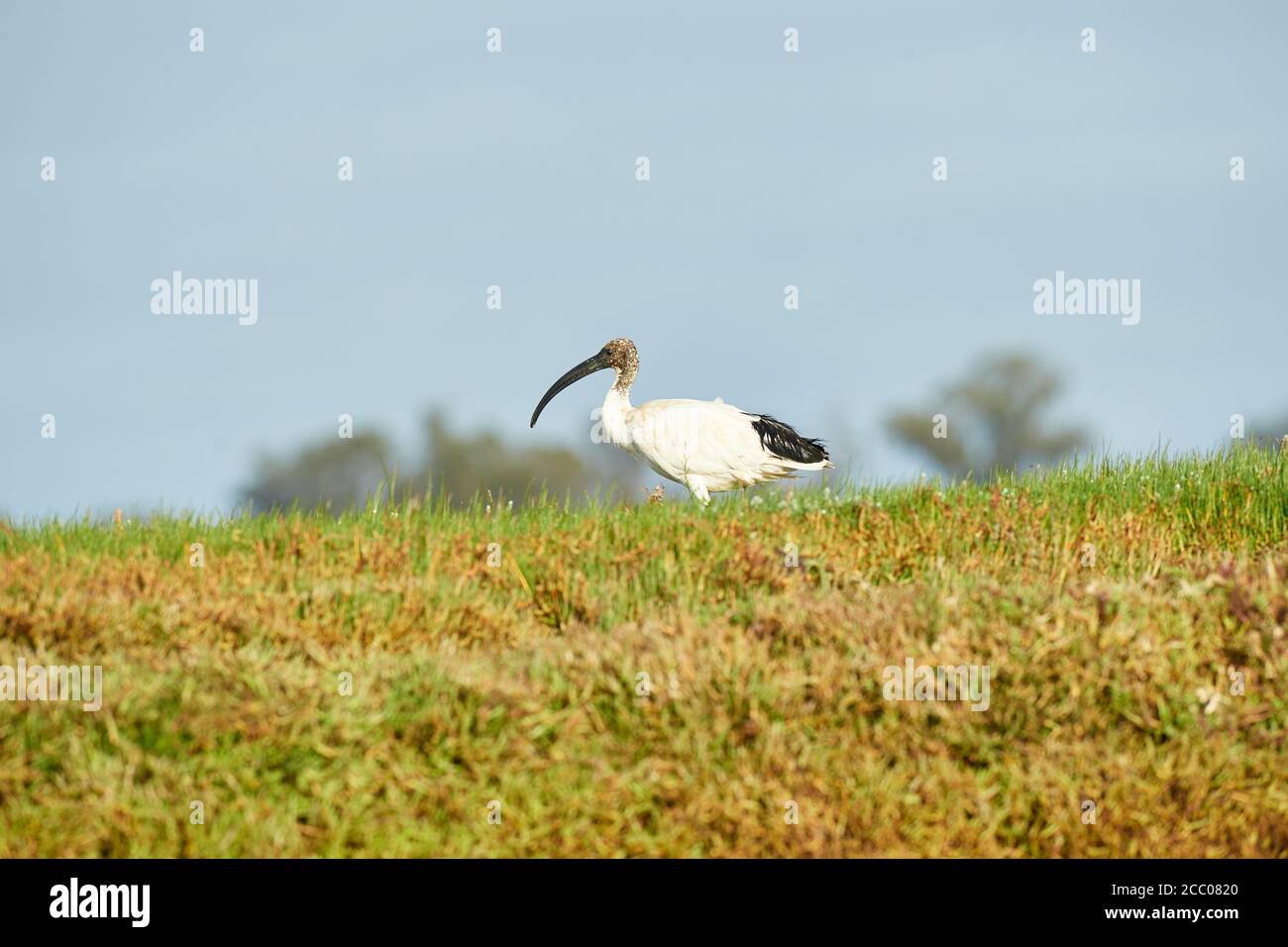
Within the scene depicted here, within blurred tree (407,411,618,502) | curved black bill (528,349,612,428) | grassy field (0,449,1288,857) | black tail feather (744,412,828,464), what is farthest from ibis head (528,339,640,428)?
blurred tree (407,411,618,502)

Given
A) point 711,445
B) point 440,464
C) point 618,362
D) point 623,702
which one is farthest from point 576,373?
point 440,464

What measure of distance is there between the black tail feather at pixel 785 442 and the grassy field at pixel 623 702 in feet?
15.8

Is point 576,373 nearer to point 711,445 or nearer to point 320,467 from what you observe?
point 711,445

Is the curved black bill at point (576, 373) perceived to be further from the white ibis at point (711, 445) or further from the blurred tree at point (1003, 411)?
the blurred tree at point (1003, 411)

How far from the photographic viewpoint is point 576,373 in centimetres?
1691

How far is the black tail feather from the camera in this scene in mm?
14758

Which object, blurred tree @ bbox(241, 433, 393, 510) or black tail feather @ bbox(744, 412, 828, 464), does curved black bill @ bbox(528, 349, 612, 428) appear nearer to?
black tail feather @ bbox(744, 412, 828, 464)

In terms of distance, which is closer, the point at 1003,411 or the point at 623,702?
the point at 623,702

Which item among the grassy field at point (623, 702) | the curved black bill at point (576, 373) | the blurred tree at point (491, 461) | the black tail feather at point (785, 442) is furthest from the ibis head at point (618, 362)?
the blurred tree at point (491, 461)

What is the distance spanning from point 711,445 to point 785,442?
3.16ft

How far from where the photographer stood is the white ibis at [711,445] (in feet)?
47.3
